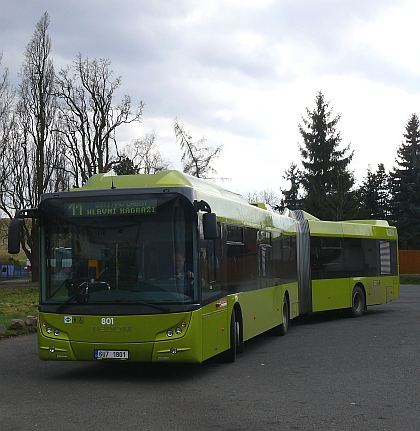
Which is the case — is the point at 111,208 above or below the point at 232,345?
above

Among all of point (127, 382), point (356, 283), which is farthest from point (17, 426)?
point (356, 283)

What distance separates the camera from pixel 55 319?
1091cm

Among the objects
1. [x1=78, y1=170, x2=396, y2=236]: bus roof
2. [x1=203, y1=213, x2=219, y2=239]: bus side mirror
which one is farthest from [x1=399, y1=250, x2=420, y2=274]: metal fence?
[x1=203, y1=213, x2=219, y2=239]: bus side mirror

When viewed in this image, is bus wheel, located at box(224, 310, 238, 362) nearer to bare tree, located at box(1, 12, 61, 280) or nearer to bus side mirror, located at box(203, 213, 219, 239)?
bus side mirror, located at box(203, 213, 219, 239)

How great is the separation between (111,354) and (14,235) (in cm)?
212

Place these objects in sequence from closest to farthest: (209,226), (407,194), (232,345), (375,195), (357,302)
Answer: (209,226) < (232,345) < (357,302) < (407,194) < (375,195)

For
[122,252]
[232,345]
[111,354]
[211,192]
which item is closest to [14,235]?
[122,252]

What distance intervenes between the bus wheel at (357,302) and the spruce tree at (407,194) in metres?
40.1

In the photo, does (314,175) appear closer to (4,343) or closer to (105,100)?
(105,100)

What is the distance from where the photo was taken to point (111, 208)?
35.8 feet

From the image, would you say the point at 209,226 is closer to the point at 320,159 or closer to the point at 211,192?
the point at 211,192

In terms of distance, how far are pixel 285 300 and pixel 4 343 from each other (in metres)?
6.44

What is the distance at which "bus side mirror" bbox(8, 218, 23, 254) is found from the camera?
10.5 m

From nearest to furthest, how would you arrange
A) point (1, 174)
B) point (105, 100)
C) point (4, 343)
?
1. point (4, 343)
2. point (1, 174)
3. point (105, 100)
